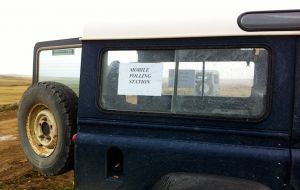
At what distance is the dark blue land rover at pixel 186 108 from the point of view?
11.1ft

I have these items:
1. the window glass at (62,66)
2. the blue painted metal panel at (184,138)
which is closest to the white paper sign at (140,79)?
the blue painted metal panel at (184,138)

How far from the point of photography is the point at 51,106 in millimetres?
4176

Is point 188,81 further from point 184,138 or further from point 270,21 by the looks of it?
point 270,21

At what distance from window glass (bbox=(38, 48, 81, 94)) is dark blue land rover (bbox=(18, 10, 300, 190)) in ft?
2.70

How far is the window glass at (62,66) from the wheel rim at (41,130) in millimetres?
651

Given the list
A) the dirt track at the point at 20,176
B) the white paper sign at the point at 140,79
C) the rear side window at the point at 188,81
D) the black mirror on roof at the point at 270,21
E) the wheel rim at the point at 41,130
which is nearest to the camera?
the black mirror on roof at the point at 270,21

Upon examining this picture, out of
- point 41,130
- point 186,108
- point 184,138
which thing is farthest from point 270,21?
point 41,130

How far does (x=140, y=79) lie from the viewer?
12.4 ft

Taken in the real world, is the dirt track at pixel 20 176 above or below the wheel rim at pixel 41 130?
below

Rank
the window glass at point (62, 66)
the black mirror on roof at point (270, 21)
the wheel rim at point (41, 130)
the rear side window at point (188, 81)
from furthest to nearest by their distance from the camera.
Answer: the window glass at point (62, 66) < the wheel rim at point (41, 130) < the rear side window at point (188, 81) < the black mirror on roof at point (270, 21)

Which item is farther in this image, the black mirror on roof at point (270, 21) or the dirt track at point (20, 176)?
the dirt track at point (20, 176)

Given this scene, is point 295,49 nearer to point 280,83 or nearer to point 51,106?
point 280,83

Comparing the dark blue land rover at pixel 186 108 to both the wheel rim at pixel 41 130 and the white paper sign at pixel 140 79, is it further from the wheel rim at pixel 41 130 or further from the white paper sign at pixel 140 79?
the wheel rim at pixel 41 130

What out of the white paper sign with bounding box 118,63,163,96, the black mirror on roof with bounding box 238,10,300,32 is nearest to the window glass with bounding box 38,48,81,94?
the white paper sign with bounding box 118,63,163,96
